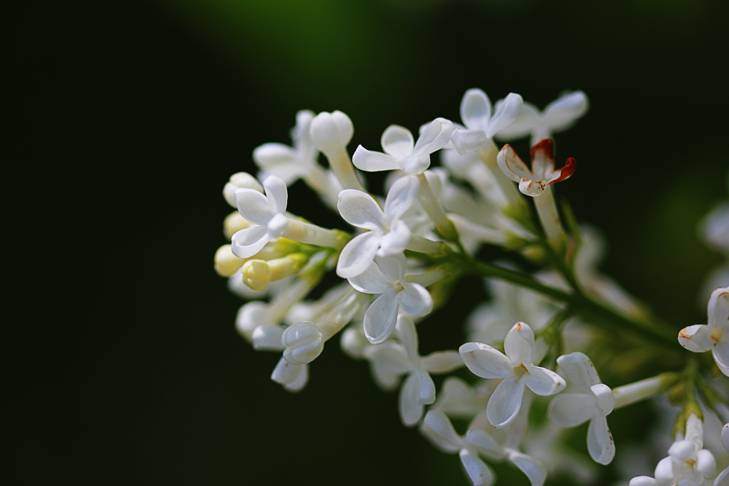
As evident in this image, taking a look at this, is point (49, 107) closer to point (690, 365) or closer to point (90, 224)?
point (90, 224)

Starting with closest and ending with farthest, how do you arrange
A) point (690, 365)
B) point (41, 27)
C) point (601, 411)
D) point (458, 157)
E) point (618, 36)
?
point (601, 411), point (690, 365), point (458, 157), point (618, 36), point (41, 27)

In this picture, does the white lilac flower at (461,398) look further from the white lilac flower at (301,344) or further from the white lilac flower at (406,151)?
the white lilac flower at (406,151)

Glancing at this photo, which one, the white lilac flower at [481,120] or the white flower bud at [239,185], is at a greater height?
the white flower bud at [239,185]

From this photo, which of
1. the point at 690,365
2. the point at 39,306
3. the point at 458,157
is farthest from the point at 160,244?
the point at 690,365

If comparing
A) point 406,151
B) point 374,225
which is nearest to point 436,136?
point 406,151

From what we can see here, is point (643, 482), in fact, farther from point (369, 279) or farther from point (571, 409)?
point (369, 279)

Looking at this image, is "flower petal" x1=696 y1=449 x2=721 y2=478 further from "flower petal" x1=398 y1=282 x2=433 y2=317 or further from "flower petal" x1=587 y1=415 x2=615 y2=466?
"flower petal" x1=398 y1=282 x2=433 y2=317

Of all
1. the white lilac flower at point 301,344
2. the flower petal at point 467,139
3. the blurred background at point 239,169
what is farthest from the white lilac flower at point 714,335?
the blurred background at point 239,169
